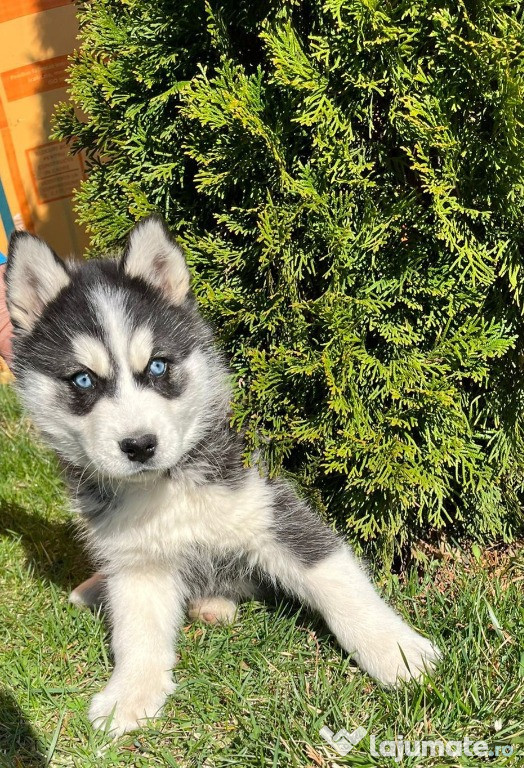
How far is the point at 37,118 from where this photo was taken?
5688mm

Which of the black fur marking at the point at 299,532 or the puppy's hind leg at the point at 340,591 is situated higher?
the black fur marking at the point at 299,532

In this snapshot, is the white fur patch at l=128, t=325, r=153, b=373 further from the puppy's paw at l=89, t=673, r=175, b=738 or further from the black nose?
the puppy's paw at l=89, t=673, r=175, b=738

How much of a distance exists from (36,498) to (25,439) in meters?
0.64

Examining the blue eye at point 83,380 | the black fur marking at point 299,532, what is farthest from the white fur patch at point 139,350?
the black fur marking at point 299,532

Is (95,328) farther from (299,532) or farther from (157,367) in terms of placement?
(299,532)

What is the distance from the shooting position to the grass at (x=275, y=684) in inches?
94.2

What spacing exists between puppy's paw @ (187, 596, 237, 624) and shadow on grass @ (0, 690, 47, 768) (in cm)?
84

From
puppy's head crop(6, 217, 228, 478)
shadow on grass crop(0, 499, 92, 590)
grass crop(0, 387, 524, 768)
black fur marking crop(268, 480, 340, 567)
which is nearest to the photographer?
grass crop(0, 387, 524, 768)

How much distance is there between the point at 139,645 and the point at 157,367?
1103 mm

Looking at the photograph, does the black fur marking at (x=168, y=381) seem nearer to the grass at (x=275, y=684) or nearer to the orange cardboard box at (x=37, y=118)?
the grass at (x=275, y=684)

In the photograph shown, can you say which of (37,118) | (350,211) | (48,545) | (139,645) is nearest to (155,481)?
(139,645)

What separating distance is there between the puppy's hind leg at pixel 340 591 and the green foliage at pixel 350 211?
16 centimetres

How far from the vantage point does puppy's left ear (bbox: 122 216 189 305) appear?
2.78m

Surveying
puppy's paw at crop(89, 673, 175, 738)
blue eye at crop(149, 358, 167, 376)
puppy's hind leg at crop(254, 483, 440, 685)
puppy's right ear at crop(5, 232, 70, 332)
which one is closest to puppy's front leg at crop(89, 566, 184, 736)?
puppy's paw at crop(89, 673, 175, 738)
